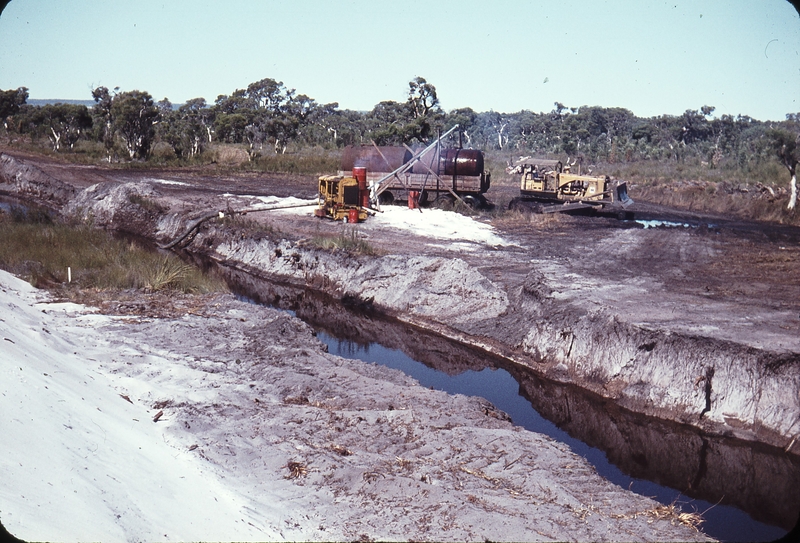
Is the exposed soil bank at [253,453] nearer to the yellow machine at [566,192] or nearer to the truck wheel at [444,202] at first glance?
the truck wheel at [444,202]

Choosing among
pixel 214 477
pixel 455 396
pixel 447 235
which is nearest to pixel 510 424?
pixel 455 396

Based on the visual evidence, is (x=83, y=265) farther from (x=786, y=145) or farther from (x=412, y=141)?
(x=412, y=141)

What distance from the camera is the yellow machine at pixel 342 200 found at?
24031mm

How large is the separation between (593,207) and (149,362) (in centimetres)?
2245

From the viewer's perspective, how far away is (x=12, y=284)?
12.3 m

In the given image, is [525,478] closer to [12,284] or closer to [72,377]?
[72,377]

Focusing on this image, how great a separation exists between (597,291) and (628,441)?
4770 millimetres

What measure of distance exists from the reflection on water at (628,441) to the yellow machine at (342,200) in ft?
31.4

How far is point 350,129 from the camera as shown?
2564 inches

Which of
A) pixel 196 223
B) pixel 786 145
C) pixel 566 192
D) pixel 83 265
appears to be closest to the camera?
pixel 83 265

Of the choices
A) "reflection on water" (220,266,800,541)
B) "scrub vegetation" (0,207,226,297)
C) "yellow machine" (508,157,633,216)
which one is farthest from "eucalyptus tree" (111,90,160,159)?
"reflection on water" (220,266,800,541)

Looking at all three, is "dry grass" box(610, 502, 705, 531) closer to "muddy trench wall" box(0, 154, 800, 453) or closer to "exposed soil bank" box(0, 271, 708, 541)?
"exposed soil bank" box(0, 271, 708, 541)

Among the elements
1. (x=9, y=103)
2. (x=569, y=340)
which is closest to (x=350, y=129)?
(x=9, y=103)

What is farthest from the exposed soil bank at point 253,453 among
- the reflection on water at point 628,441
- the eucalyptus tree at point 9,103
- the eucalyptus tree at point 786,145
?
the eucalyptus tree at point 9,103
